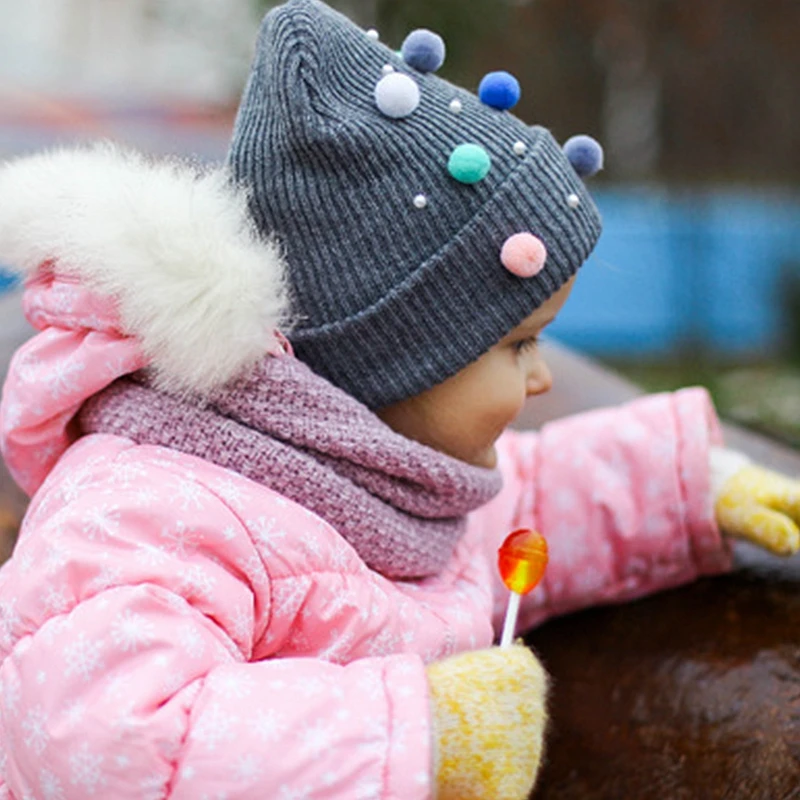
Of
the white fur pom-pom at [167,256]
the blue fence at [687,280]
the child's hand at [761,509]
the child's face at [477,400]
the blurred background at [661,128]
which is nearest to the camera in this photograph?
the white fur pom-pom at [167,256]

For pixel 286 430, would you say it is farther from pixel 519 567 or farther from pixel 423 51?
pixel 423 51

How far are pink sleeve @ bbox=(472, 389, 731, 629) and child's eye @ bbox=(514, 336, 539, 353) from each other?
0.94ft

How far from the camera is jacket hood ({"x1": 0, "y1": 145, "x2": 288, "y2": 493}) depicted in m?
1.02

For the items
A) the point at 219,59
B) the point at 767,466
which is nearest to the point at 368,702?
the point at 767,466

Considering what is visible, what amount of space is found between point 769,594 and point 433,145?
0.63 meters

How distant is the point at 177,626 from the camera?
0.89 m

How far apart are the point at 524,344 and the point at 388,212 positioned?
198 mm

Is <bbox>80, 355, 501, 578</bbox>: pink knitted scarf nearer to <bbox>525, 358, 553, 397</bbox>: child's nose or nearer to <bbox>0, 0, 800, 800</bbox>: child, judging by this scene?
<bbox>0, 0, 800, 800</bbox>: child

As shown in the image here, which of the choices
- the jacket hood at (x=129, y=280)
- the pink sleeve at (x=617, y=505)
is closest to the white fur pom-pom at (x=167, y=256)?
the jacket hood at (x=129, y=280)

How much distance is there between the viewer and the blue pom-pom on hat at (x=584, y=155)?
1216 millimetres

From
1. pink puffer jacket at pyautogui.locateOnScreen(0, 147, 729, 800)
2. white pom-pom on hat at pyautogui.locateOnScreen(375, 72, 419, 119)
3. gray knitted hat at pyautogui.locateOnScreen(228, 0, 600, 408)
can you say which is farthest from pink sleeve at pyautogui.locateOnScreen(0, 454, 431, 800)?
white pom-pom on hat at pyautogui.locateOnScreen(375, 72, 419, 119)

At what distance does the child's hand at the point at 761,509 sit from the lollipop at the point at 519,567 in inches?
15.5

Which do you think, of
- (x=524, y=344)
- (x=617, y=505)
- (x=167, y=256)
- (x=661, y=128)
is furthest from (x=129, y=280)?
(x=661, y=128)

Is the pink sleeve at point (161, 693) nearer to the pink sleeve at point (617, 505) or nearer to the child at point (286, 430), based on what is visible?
the child at point (286, 430)
